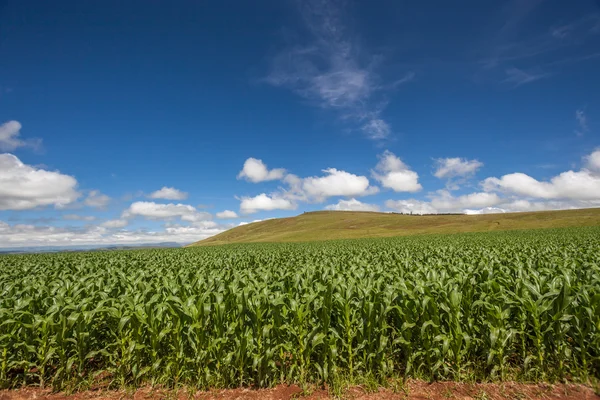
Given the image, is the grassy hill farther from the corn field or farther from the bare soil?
the bare soil

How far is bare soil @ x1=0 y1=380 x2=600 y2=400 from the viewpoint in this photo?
5178mm

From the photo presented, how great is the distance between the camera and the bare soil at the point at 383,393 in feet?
17.0

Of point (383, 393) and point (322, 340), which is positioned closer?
point (383, 393)

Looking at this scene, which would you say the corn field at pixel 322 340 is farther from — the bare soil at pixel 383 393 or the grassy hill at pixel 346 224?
the grassy hill at pixel 346 224

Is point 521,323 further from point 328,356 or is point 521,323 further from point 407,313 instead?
point 328,356

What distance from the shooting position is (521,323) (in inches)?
236

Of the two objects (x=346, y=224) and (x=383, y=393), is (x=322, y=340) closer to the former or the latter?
(x=383, y=393)

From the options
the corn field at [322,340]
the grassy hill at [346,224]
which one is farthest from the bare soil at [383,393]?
the grassy hill at [346,224]

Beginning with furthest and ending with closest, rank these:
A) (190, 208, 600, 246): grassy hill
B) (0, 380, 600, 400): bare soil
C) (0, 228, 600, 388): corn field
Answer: (190, 208, 600, 246): grassy hill
(0, 228, 600, 388): corn field
(0, 380, 600, 400): bare soil

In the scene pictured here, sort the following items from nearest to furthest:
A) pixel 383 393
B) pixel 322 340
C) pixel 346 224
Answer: pixel 383 393
pixel 322 340
pixel 346 224

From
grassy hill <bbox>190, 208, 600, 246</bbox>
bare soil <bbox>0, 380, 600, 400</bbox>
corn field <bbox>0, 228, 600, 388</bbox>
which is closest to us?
bare soil <bbox>0, 380, 600, 400</bbox>

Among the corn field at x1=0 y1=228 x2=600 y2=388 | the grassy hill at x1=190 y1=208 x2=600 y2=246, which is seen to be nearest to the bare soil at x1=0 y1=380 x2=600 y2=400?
the corn field at x1=0 y1=228 x2=600 y2=388

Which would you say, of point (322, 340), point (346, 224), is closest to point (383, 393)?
point (322, 340)

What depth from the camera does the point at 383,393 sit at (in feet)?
17.9
